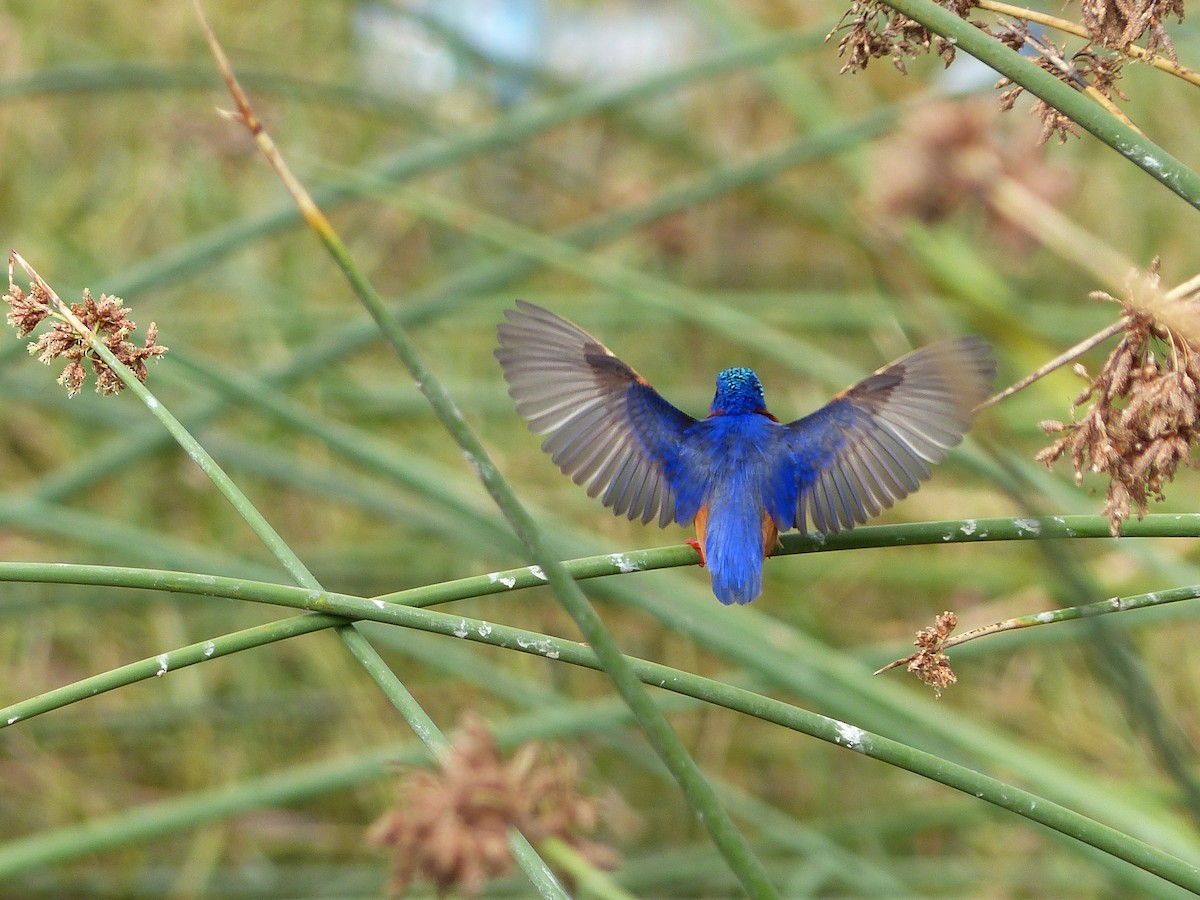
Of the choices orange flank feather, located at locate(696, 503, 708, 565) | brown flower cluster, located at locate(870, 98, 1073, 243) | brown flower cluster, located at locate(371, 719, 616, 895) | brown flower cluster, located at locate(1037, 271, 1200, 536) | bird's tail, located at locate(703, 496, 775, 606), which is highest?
brown flower cluster, located at locate(870, 98, 1073, 243)

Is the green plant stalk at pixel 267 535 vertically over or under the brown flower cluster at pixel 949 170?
under

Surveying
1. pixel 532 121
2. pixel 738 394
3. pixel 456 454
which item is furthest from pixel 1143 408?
pixel 456 454

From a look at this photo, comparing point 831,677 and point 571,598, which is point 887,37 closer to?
point 571,598

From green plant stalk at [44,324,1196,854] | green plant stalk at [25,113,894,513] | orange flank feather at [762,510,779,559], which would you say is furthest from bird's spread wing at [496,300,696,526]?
green plant stalk at [25,113,894,513]

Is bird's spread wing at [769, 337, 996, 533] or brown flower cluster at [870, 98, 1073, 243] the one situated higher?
brown flower cluster at [870, 98, 1073, 243]

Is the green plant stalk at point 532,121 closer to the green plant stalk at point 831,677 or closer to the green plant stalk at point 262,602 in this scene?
the green plant stalk at point 831,677

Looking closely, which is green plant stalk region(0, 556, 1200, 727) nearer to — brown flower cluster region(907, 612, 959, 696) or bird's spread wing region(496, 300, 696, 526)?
brown flower cluster region(907, 612, 959, 696)

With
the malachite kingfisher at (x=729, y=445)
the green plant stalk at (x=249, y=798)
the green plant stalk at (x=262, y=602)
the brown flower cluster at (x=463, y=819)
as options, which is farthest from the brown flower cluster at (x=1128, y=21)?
the green plant stalk at (x=249, y=798)
